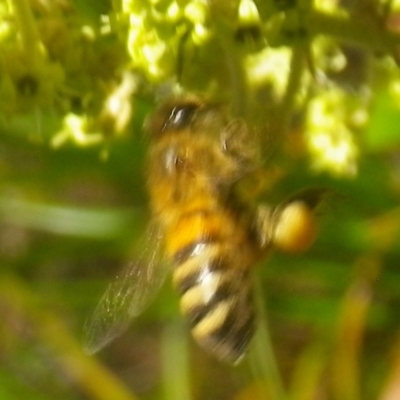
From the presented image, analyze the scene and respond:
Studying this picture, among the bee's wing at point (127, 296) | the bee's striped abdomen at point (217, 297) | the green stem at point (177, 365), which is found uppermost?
the bee's striped abdomen at point (217, 297)

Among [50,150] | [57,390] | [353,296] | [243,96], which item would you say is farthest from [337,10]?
[57,390]

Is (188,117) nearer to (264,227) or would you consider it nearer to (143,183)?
(264,227)

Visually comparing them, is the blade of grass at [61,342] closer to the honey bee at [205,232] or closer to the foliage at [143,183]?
the foliage at [143,183]

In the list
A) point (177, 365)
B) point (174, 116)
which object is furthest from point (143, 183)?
point (174, 116)

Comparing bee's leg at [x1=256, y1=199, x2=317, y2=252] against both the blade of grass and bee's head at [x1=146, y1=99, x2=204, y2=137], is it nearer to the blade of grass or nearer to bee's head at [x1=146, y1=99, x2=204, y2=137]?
bee's head at [x1=146, y1=99, x2=204, y2=137]

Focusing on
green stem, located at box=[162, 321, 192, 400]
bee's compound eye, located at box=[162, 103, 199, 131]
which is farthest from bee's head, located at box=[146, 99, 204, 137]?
green stem, located at box=[162, 321, 192, 400]

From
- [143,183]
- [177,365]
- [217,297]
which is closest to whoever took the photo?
[217,297]

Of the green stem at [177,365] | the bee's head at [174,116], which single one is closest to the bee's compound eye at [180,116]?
the bee's head at [174,116]
